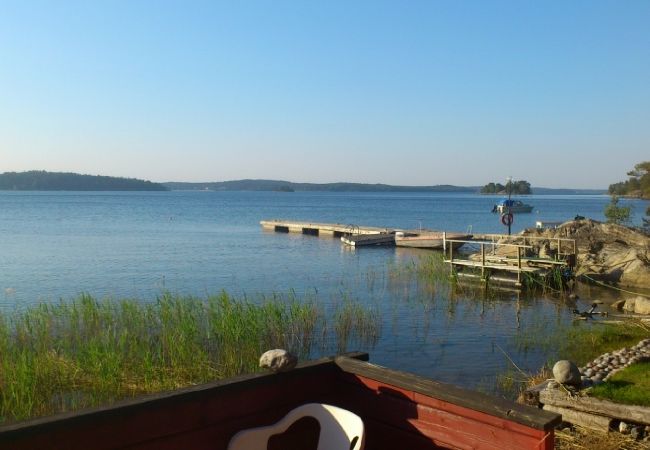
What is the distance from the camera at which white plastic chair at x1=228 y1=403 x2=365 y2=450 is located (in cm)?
427

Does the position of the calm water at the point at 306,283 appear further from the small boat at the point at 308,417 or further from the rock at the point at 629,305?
the small boat at the point at 308,417

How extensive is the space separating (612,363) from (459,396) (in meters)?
7.18

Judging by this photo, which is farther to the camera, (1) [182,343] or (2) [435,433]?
(1) [182,343]

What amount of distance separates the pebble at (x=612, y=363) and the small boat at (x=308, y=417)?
5111 millimetres

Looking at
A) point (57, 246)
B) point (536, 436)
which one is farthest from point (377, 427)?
point (57, 246)

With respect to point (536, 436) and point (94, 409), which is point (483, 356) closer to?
point (536, 436)

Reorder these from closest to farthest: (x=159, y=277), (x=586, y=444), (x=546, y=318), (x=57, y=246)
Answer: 1. (x=586, y=444)
2. (x=546, y=318)
3. (x=159, y=277)
4. (x=57, y=246)

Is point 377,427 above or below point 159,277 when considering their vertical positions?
above

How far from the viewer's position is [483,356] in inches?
535

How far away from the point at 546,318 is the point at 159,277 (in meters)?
15.1

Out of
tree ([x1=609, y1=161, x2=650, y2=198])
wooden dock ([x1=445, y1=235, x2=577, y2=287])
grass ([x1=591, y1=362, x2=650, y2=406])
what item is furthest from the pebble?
tree ([x1=609, y1=161, x2=650, y2=198])

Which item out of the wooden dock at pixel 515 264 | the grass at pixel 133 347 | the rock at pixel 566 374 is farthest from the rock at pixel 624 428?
the wooden dock at pixel 515 264

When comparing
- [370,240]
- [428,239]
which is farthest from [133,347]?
[370,240]

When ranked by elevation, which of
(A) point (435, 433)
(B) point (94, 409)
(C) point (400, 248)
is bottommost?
(C) point (400, 248)
